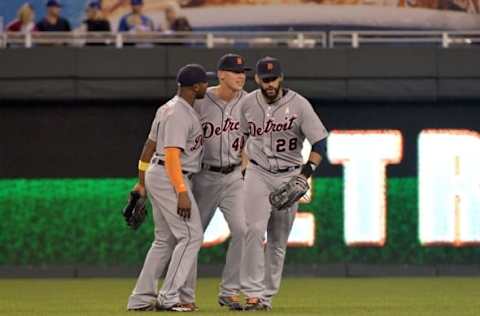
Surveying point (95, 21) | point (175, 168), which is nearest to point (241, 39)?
point (95, 21)

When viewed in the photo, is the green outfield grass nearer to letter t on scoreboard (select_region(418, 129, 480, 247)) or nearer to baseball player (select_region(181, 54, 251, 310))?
baseball player (select_region(181, 54, 251, 310))

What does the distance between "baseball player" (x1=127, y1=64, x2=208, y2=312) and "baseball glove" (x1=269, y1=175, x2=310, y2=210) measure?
0.77 meters

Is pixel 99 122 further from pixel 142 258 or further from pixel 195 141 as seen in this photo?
pixel 195 141

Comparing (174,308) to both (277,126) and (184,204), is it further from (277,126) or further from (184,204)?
(277,126)

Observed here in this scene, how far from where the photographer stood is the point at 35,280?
950 inches

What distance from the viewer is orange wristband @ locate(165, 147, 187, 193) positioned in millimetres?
14453

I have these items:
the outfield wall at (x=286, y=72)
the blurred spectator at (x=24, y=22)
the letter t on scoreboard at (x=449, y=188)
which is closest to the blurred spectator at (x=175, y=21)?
the outfield wall at (x=286, y=72)

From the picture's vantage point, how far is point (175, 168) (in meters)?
14.4

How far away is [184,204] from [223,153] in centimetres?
99

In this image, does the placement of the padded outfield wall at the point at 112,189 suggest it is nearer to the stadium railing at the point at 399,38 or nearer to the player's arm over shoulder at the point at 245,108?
the stadium railing at the point at 399,38

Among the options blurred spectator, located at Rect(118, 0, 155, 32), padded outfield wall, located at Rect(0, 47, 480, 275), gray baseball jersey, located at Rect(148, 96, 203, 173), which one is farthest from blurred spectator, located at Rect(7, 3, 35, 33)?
gray baseball jersey, located at Rect(148, 96, 203, 173)

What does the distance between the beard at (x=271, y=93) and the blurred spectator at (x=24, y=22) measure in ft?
35.0

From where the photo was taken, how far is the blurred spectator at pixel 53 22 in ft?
82.9

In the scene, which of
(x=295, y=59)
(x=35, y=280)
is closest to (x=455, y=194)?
(x=295, y=59)
